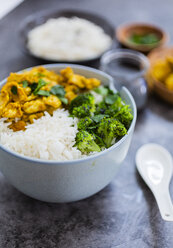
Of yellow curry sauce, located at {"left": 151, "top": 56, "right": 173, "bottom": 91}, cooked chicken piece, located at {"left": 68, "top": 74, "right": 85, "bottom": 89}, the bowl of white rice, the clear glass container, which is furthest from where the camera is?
the bowl of white rice

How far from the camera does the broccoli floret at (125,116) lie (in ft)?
4.07

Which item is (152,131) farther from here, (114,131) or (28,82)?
(28,82)

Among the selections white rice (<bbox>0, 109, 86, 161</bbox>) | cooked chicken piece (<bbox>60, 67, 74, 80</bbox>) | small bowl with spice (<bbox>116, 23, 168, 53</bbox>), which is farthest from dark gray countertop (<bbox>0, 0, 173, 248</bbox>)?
small bowl with spice (<bbox>116, 23, 168, 53</bbox>)

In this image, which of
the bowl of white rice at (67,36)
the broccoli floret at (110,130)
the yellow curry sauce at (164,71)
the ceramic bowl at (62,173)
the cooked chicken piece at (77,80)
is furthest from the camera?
the bowl of white rice at (67,36)

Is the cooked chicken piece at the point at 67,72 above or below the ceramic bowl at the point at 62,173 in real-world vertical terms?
above

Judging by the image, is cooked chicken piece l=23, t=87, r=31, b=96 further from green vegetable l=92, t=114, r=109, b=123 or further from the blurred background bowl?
the blurred background bowl

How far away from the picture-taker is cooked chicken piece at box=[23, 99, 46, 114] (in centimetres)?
128

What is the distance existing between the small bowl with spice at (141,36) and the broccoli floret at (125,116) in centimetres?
132

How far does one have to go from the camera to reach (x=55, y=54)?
2.22 meters

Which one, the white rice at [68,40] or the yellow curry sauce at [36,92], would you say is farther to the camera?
the white rice at [68,40]

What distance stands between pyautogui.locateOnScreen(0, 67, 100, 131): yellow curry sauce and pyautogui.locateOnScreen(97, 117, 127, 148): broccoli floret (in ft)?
0.82

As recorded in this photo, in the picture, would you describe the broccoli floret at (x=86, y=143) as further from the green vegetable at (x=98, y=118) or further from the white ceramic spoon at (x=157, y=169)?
the white ceramic spoon at (x=157, y=169)

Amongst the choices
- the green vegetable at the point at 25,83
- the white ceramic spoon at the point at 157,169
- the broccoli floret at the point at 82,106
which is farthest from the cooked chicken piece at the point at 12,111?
the white ceramic spoon at the point at 157,169

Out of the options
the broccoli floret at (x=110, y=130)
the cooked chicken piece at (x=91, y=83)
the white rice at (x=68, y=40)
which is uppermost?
the cooked chicken piece at (x=91, y=83)
